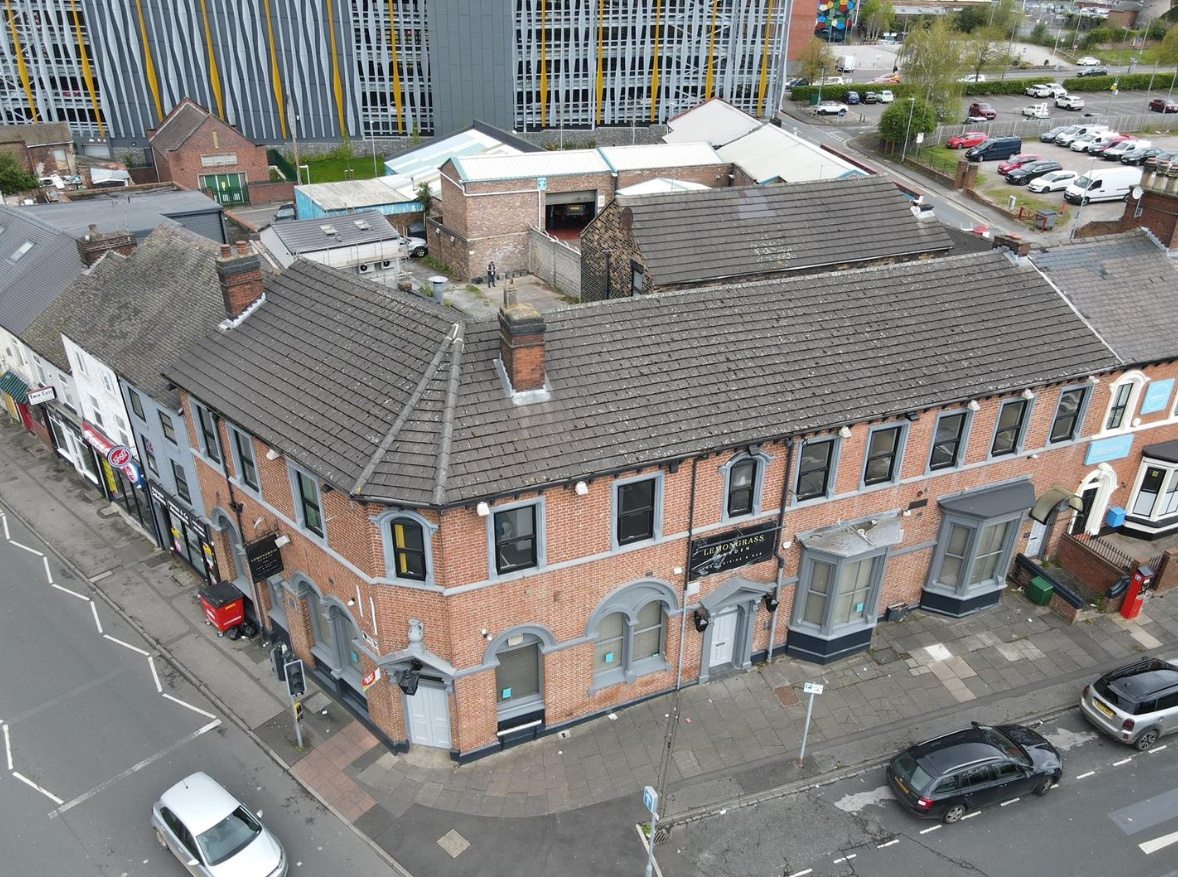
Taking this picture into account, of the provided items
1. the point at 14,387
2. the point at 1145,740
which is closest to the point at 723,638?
the point at 1145,740

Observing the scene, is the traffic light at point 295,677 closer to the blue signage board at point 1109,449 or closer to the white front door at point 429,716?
the white front door at point 429,716

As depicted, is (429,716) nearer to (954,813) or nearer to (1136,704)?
(954,813)

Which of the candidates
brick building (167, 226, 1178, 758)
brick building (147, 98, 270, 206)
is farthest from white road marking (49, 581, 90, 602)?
brick building (147, 98, 270, 206)

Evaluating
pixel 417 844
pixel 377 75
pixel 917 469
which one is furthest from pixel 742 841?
pixel 377 75

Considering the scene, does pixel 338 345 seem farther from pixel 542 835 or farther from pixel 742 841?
pixel 742 841

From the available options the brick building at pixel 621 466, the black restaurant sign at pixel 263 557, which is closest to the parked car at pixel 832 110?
the brick building at pixel 621 466

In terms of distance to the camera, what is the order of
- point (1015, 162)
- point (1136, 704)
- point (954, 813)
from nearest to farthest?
point (954, 813) → point (1136, 704) → point (1015, 162)

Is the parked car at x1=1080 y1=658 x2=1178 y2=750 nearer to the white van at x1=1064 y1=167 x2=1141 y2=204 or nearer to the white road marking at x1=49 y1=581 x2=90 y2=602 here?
the white road marking at x1=49 y1=581 x2=90 y2=602
